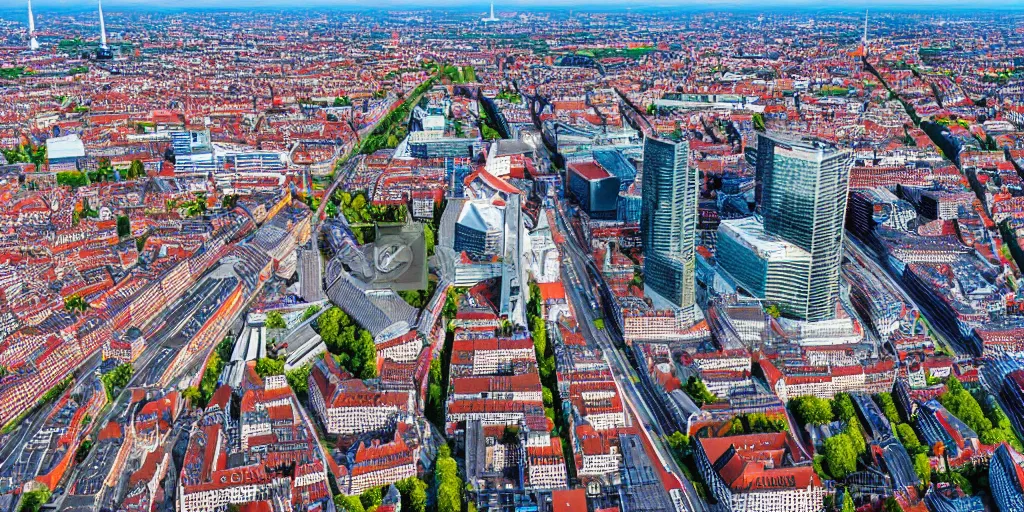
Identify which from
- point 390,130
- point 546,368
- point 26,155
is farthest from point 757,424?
point 26,155

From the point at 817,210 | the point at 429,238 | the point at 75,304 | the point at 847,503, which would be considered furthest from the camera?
the point at 429,238

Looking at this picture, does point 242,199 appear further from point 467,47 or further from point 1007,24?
point 1007,24

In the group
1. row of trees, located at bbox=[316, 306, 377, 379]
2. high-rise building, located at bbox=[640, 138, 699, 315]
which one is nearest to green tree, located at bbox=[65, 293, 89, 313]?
row of trees, located at bbox=[316, 306, 377, 379]

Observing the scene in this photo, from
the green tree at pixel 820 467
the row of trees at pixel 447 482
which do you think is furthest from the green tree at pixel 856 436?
the row of trees at pixel 447 482

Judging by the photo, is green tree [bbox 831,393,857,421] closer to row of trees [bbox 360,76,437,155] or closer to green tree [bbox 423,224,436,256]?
green tree [bbox 423,224,436,256]

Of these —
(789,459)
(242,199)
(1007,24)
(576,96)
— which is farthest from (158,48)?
(1007,24)

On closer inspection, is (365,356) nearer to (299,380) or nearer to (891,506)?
(299,380)
